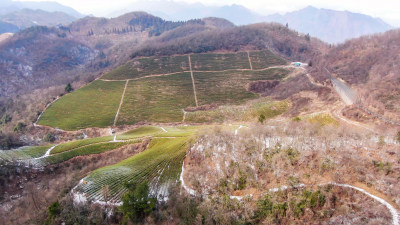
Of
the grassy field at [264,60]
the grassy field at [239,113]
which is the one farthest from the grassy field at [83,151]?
the grassy field at [264,60]

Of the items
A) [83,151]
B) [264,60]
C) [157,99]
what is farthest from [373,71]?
[83,151]

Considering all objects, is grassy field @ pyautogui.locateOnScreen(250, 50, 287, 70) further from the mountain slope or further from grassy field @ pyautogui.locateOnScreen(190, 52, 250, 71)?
the mountain slope

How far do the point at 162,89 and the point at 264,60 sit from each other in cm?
4110

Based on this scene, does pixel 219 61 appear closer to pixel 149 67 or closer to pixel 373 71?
pixel 149 67

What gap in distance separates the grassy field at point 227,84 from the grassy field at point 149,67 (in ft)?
30.5

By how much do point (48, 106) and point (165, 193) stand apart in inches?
2308

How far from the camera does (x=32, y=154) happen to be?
3534 centimetres

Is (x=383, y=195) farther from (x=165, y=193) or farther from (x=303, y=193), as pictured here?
(x=165, y=193)

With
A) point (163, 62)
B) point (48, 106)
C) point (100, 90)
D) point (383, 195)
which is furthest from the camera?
point (163, 62)

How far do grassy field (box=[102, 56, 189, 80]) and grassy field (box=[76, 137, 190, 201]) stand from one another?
A: 5541cm

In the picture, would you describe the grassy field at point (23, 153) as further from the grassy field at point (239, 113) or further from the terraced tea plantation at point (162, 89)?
the grassy field at point (239, 113)

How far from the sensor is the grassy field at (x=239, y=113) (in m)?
49.6

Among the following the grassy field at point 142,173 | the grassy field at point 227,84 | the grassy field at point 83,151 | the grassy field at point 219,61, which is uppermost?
the grassy field at point 219,61

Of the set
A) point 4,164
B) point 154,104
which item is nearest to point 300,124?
point 4,164
